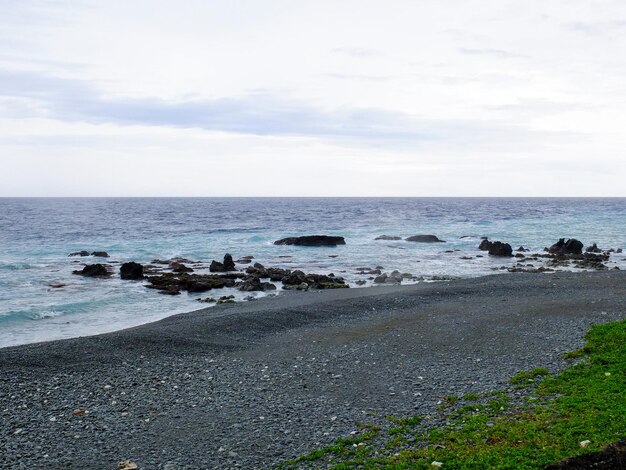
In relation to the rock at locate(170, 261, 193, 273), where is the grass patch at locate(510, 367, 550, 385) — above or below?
above

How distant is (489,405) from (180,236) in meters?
58.0

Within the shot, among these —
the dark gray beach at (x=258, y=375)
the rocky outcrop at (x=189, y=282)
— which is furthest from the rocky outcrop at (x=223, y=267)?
the dark gray beach at (x=258, y=375)

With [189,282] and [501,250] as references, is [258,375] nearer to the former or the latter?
[189,282]

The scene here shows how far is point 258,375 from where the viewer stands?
1259 centimetres

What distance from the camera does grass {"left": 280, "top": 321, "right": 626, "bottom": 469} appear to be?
7172 millimetres

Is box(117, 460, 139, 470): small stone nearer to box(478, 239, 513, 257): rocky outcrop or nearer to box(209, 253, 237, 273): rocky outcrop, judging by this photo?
box(209, 253, 237, 273): rocky outcrop

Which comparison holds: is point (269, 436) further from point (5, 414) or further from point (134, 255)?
point (134, 255)

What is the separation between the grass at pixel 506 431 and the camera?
7172mm

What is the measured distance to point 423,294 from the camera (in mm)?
23734

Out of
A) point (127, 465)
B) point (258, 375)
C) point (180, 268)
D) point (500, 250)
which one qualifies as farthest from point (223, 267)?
point (127, 465)

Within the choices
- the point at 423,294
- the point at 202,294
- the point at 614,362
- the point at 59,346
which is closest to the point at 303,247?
the point at 202,294

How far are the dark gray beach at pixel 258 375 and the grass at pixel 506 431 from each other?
23.9 inches

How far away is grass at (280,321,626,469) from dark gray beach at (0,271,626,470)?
0.61 m

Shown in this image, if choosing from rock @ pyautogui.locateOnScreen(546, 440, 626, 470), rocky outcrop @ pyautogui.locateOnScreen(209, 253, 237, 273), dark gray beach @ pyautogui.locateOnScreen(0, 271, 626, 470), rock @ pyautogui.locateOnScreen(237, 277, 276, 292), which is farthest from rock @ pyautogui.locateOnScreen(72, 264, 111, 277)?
rock @ pyautogui.locateOnScreen(546, 440, 626, 470)
